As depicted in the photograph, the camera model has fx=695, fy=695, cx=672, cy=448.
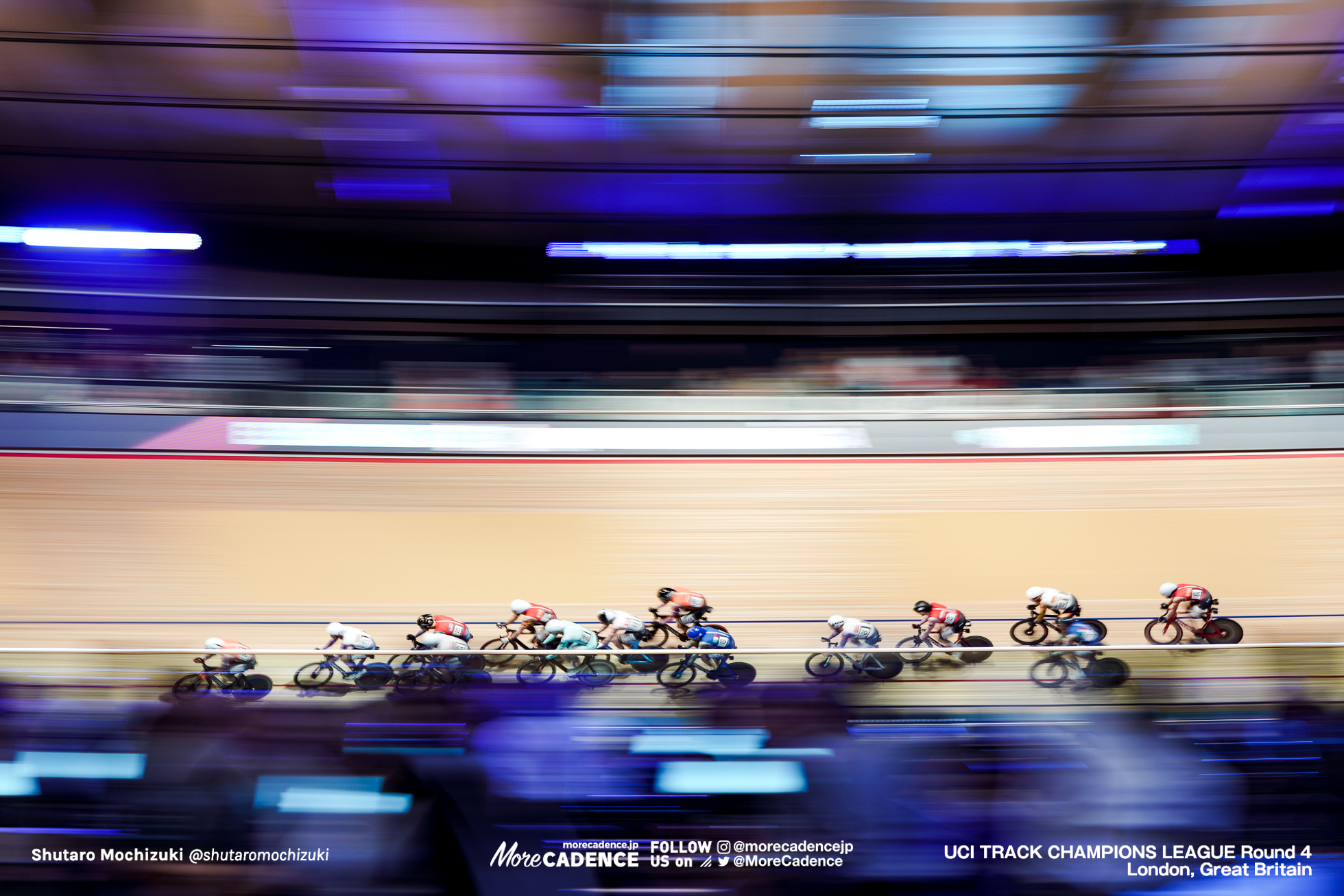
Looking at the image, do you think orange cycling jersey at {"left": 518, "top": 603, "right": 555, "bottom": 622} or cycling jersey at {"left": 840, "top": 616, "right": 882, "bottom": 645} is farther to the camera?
orange cycling jersey at {"left": 518, "top": 603, "right": 555, "bottom": 622}

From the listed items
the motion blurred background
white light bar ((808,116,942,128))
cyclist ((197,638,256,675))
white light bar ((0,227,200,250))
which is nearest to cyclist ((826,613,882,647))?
the motion blurred background

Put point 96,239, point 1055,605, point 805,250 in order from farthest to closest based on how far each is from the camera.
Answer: point 805,250
point 96,239
point 1055,605

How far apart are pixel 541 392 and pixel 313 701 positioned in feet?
15.3

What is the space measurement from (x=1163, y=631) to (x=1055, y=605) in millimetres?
994

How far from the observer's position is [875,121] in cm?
562

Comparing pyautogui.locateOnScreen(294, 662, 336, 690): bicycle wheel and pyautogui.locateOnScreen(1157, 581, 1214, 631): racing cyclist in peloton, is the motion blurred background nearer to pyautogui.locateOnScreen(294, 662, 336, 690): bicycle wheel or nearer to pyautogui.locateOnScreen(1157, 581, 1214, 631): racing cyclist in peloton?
pyautogui.locateOnScreen(1157, 581, 1214, 631): racing cyclist in peloton

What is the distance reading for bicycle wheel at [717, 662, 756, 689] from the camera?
1539mm

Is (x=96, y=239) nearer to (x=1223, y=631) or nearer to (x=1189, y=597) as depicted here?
(x=1189, y=597)

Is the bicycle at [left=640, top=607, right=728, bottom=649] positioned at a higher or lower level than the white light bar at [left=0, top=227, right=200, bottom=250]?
lower

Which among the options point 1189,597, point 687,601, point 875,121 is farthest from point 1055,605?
point 875,121

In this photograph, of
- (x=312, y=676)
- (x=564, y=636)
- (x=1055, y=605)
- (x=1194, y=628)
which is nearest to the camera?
(x=312, y=676)

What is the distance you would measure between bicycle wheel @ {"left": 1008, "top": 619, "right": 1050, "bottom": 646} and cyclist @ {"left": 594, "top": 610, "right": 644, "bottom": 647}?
7.42 feet

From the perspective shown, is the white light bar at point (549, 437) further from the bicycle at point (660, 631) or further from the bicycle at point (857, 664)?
the bicycle at point (857, 664)

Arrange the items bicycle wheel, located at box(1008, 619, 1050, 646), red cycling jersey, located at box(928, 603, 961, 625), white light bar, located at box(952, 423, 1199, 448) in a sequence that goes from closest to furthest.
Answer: red cycling jersey, located at box(928, 603, 961, 625) < bicycle wheel, located at box(1008, 619, 1050, 646) < white light bar, located at box(952, 423, 1199, 448)
